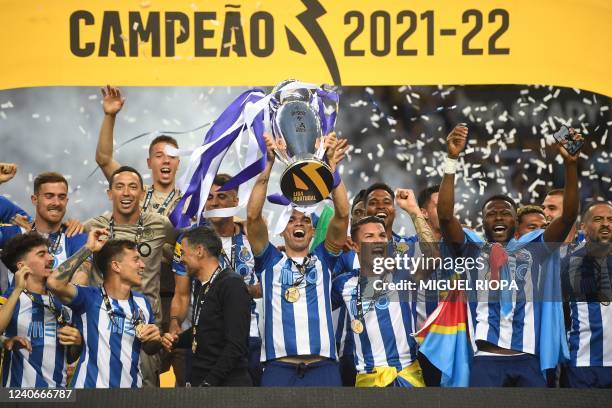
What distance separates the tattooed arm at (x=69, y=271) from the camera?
5.12 m

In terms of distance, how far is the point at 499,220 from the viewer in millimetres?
5488

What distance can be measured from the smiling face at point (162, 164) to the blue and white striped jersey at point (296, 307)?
682 mm

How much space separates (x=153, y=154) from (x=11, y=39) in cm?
101

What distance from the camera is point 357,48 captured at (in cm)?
572

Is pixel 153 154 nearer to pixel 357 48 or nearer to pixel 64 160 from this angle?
pixel 64 160

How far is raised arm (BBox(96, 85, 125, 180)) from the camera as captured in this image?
18.3ft

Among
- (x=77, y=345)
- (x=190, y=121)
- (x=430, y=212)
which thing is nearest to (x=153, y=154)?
(x=190, y=121)

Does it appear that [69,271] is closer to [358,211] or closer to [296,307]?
[296,307]

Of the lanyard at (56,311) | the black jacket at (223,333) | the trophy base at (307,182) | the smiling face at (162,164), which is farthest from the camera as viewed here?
the smiling face at (162,164)

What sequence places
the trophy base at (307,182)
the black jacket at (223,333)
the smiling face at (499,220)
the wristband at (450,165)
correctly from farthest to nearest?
the smiling face at (499,220)
the wristband at (450,165)
the trophy base at (307,182)
the black jacket at (223,333)

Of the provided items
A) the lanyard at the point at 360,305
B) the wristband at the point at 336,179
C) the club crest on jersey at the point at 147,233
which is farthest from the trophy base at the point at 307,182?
the club crest on jersey at the point at 147,233

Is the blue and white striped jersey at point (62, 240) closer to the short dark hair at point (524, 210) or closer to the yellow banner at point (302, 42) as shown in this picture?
the yellow banner at point (302, 42)

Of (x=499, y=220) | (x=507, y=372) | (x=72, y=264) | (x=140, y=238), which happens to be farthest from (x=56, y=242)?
(x=507, y=372)

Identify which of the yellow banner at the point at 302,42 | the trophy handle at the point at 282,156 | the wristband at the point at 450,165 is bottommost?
the wristband at the point at 450,165
